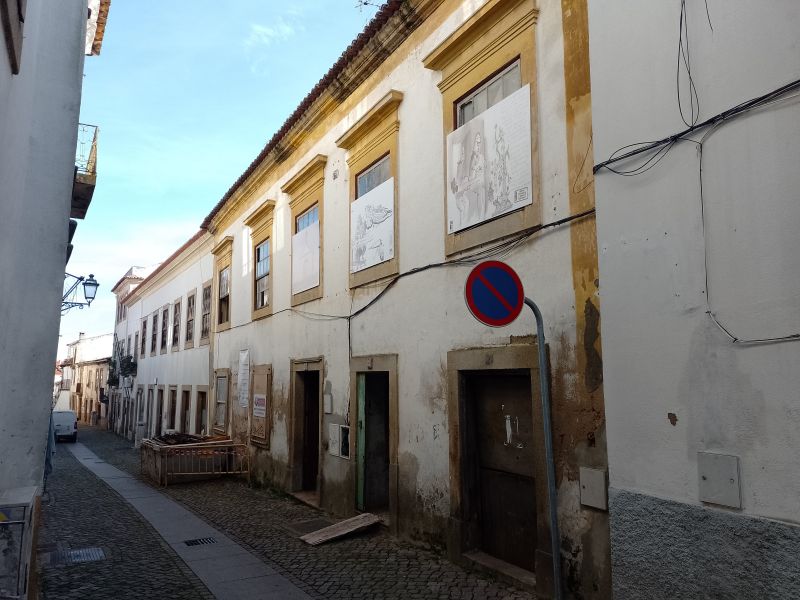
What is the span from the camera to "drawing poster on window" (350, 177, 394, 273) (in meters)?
7.89

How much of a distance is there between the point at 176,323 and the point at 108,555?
47.0 ft

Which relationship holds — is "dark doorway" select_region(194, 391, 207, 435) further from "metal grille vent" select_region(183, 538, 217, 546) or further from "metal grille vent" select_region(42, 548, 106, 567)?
"metal grille vent" select_region(42, 548, 106, 567)

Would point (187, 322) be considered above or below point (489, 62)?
below

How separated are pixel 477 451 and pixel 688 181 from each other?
3471mm

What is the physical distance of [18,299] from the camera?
504 cm

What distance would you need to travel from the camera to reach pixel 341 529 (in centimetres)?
751

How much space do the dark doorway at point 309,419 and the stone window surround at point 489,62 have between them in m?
4.98

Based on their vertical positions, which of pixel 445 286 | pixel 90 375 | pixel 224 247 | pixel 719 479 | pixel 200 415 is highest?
pixel 224 247

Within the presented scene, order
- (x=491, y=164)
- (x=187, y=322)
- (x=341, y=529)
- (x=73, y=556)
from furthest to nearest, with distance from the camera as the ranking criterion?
(x=187, y=322)
(x=341, y=529)
(x=73, y=556)
(x=491, y=164)

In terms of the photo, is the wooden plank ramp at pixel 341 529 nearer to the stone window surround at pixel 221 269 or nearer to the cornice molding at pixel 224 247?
the stone window surround at pixel 221 269

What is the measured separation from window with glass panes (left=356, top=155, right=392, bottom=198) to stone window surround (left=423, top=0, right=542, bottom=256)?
1.45 meters

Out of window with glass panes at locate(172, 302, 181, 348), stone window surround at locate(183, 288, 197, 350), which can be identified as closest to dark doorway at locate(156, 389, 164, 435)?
window with glass panes at locate(172, 302, 181, 348)

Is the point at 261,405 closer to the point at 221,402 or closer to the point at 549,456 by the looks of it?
the point at 221,402

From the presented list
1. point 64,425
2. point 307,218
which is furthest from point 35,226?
point 64,425
